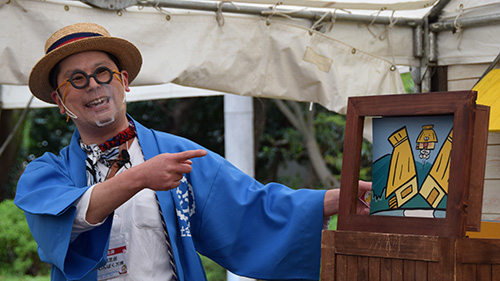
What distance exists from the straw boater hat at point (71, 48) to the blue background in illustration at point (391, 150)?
3.14ft

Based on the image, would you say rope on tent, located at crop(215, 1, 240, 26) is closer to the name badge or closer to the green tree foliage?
the name badge

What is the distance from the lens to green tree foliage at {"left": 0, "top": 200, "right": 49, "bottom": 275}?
7836mm

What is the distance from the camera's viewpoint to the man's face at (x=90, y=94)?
2072 millimetres

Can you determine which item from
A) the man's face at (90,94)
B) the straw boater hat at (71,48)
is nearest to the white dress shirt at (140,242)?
the man's face at (90,94)

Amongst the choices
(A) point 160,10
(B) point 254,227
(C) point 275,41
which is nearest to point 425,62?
(C) point 275,41

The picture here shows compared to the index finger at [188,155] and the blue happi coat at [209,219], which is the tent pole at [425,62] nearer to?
the blue happi coat at [209,219]

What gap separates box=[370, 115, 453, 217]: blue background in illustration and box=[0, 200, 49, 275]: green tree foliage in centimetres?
677

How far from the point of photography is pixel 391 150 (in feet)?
5.74

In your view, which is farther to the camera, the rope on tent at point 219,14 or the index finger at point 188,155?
the rope on tent at point 219,14

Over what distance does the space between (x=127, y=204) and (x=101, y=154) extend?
199mm

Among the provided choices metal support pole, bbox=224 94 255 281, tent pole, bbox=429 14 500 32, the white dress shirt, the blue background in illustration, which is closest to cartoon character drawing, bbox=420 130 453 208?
the blue background in illustration

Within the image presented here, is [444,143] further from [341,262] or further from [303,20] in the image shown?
[303,20]

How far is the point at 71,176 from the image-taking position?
214 centimetres

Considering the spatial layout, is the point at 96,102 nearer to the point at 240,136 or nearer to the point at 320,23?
the point at 320,23
